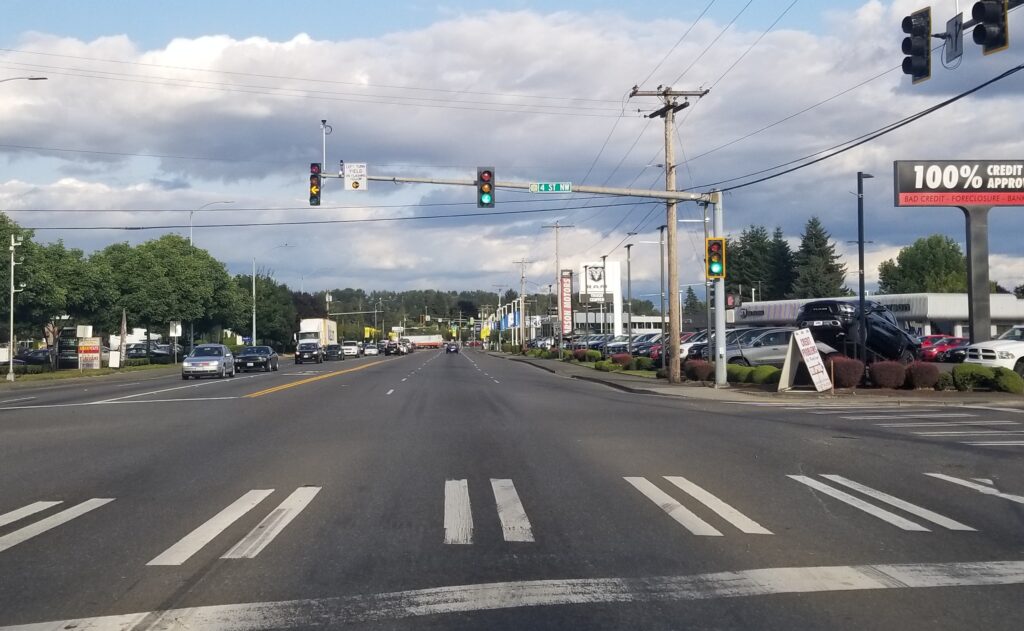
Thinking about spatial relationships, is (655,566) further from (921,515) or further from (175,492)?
(175,492)

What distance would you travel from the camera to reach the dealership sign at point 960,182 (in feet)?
118

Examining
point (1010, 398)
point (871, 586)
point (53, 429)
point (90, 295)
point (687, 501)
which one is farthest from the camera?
point (90, 295)

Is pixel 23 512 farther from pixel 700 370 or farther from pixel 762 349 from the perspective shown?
pixel 762 349

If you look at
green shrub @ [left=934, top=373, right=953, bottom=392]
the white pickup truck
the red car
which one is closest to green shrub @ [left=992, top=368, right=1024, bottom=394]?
green shrub @ [left=934, top=373, right=953, bottom=392]

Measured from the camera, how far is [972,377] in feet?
93.2

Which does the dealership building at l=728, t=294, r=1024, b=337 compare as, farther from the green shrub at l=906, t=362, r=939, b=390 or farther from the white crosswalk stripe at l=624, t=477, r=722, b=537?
the white crosswalk stripe at l=624, t=477, r=722, b=537

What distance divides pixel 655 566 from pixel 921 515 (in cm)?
389

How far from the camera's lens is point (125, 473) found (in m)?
12.9

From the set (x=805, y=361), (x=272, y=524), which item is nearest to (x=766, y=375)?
(x=805, y=361)

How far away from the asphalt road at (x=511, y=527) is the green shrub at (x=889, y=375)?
10.2 metres

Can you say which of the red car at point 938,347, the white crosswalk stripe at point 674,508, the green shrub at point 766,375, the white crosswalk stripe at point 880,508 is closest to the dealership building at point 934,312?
the red car at point 938,347

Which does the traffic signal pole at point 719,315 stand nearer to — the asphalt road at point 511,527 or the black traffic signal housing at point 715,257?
the black traffic signal housing at point 715,257

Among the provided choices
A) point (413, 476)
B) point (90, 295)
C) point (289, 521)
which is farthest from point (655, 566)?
point (90, 295)

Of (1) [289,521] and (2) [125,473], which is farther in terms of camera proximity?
(2) [125,473]
